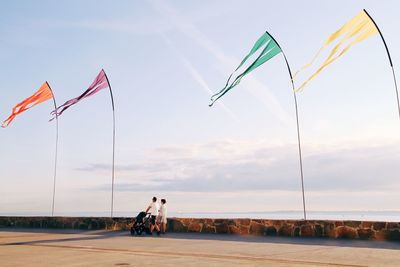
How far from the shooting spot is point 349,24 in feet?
57.8

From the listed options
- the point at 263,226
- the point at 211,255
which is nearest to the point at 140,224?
the point at 263,226

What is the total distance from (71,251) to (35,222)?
13908mm

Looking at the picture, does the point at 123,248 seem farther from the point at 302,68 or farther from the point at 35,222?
the point at 35,222

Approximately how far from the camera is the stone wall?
1428 centimetres

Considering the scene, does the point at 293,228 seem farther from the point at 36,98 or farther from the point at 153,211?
the point at 36,98

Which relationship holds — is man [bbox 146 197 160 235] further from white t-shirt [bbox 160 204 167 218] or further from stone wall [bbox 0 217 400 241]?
stone wall [bbox 0 217 400 241]

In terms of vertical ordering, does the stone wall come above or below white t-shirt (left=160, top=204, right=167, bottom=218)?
below

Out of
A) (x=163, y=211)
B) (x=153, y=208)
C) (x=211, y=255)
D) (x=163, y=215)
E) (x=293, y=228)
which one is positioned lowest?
(x=211, y=255)

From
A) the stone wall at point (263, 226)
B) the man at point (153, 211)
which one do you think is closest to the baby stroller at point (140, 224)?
the man at point (153, 211)

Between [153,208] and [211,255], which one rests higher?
[153,208]

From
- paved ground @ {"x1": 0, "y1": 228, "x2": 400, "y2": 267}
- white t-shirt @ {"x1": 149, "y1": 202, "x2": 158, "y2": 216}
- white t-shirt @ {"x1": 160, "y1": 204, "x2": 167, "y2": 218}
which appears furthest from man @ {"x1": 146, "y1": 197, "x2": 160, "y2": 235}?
paved ground @ {"x1": 0, "y1": 228, "x2": 400, "y2": 267}

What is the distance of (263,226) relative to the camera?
16.8m

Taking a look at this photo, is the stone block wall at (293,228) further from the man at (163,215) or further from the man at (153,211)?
the man at (153,211)

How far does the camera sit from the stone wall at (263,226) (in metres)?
14.3
